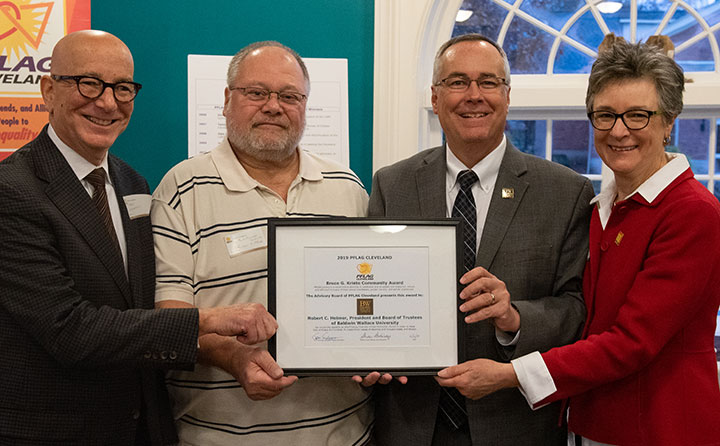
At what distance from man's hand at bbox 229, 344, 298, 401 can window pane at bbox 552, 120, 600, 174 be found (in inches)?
90.8

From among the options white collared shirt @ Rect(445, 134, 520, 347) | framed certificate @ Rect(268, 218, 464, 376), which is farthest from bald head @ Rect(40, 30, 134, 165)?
white collared shirt @ Rect(445, 134, 520, 347)

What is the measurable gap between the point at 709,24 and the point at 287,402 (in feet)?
9.63

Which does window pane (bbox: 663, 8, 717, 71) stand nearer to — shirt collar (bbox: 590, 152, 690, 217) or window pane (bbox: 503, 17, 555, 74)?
window pane (bbox: 503, 17, 555, 74)

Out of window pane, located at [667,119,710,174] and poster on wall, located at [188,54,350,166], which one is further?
window pane, located at [667,119,710,174]

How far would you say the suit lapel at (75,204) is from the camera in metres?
1.71

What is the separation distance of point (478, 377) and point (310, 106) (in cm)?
186

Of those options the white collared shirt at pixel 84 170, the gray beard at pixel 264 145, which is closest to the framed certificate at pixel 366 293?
the gray beard at pixel 264 145

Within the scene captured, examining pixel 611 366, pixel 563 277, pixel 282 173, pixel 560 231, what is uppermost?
pixel 282 173

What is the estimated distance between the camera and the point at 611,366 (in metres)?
1.72

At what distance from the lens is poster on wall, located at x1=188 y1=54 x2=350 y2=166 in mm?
3176

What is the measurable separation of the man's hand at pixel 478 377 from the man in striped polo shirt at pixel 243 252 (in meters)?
0.38

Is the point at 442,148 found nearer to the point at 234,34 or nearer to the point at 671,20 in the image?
the point at 234,34

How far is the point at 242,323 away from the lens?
1.70 metres

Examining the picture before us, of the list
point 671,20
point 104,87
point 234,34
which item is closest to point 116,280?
point 104,87
